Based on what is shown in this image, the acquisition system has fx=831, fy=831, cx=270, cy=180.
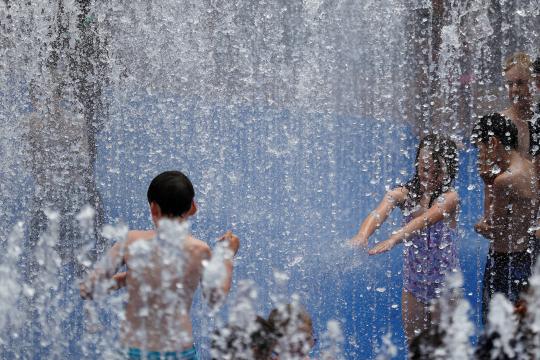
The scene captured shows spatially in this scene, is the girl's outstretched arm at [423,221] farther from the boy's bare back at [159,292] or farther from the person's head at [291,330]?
the boy's bare back at [159,292]

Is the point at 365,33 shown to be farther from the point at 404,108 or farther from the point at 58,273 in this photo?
the point at 58,273

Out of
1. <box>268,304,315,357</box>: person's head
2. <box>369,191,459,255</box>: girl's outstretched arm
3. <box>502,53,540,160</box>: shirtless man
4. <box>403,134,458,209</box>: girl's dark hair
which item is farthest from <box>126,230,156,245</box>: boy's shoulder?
<box>502,53,540,160</box>: shirtless man

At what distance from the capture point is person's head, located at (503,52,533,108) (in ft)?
13.3

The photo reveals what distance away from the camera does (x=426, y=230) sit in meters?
3.53

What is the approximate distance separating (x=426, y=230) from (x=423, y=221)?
5 cm

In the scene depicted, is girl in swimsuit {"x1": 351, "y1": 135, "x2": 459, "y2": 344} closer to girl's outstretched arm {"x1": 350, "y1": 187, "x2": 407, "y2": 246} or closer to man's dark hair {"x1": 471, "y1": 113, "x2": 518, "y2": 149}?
girl's outstretched arm {"x1": 350, "y1": 187, "x2": 407, "y2": 246}

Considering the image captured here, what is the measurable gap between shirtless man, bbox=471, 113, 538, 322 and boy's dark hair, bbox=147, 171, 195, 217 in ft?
5.03

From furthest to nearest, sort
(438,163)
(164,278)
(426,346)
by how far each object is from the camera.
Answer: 1. (438,163)
2. (164,278)
3. (426,346)

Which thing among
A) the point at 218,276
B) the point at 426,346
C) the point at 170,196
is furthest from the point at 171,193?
the point at 426,346

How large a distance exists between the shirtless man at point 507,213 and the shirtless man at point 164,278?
145 centimetres

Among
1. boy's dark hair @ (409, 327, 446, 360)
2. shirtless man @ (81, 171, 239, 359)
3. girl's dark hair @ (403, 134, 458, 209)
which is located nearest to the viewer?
boy's dark hair @ (409, 327, 446, 360)

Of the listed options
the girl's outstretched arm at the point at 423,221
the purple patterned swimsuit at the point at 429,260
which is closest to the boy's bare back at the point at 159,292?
the girl's outstretched arm at the point at 423,221

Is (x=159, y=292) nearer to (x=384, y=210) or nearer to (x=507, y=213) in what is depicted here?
(x=384, y=210)

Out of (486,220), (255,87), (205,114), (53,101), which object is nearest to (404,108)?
(255,87)
